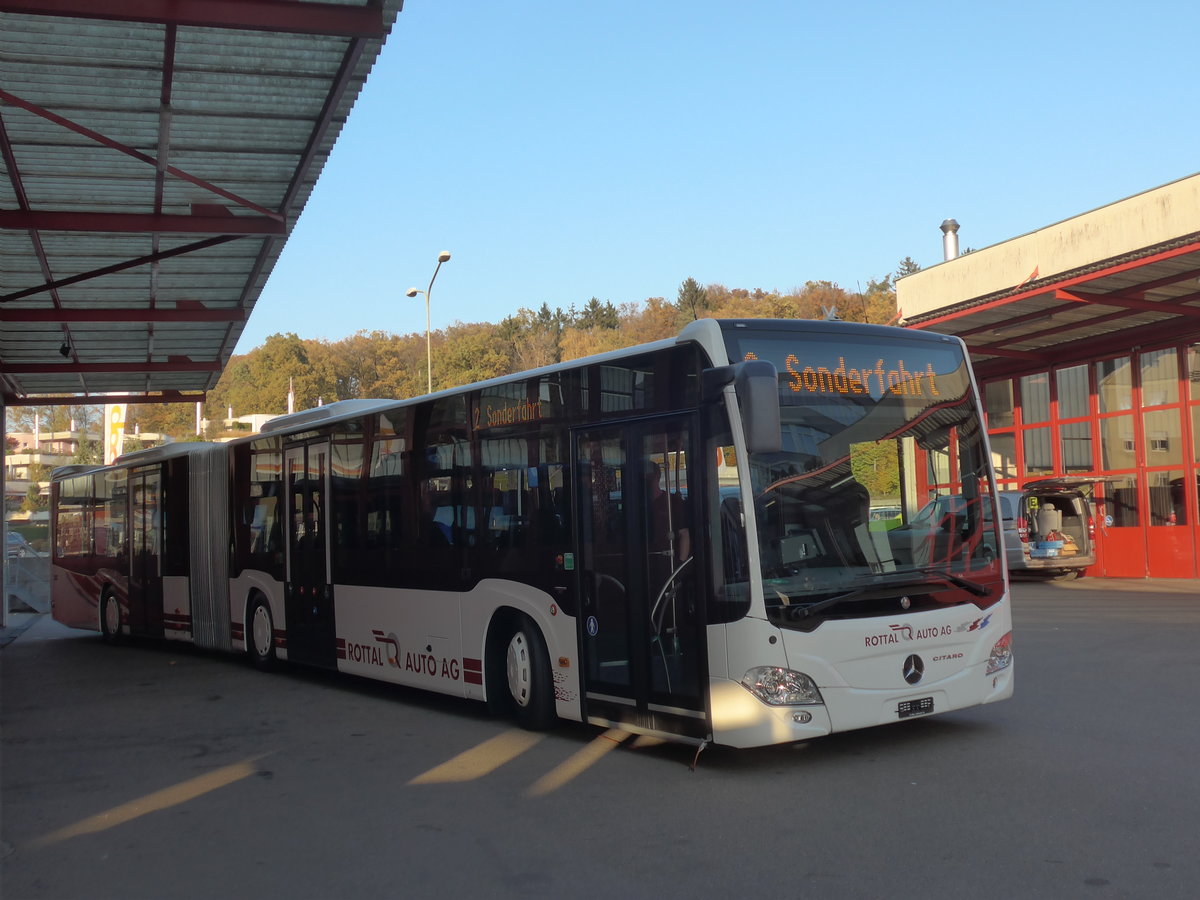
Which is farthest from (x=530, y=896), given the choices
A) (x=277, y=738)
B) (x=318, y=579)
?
(x=318, y=579)

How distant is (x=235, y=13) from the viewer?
8594 mm

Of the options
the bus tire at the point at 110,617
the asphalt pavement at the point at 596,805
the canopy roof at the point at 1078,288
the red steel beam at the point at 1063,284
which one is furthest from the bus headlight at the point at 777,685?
the bus tire at the point at 110,617

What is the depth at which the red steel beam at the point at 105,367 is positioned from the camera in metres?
22.4

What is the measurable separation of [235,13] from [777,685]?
615cm

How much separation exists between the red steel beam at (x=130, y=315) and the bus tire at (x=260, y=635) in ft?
17.6

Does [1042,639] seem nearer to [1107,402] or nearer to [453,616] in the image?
[453,616]

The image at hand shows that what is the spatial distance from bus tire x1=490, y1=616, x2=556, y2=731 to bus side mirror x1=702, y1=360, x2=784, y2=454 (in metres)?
2.94

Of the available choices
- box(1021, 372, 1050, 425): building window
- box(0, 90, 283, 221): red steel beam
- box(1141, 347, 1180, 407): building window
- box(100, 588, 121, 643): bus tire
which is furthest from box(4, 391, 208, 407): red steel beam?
box(1141, 347, 1180, 407): building window

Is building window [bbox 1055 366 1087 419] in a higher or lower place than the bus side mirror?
higher

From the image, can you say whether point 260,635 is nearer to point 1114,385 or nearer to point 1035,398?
point 1114,385

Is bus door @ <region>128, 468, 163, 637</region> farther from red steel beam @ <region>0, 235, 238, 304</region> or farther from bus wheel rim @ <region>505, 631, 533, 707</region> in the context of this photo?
bus wheel rim @ <region>505, 631, 533, 707</region>

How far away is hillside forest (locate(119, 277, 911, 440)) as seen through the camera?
81.6m

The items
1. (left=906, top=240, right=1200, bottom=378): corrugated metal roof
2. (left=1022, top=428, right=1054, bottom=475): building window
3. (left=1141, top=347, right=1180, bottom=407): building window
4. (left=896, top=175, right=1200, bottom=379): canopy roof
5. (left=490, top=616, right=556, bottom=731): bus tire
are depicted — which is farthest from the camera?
(left=1022, top=428, right=1054, bottom=475): building window

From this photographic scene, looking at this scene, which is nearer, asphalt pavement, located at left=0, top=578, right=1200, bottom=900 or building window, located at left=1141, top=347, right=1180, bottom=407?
asphalt pavement, located at left=0, top=578, right=1200, bottom=900
